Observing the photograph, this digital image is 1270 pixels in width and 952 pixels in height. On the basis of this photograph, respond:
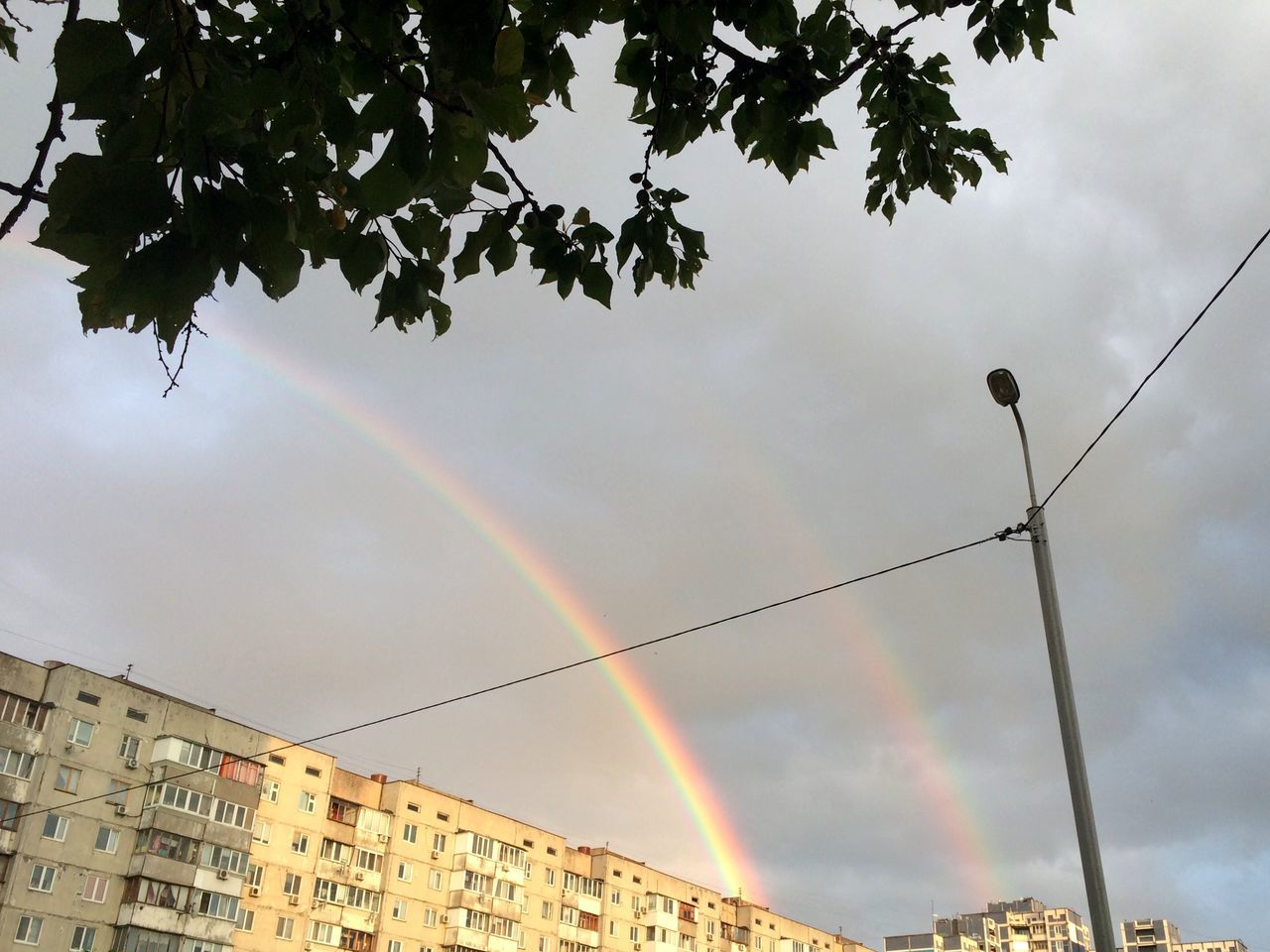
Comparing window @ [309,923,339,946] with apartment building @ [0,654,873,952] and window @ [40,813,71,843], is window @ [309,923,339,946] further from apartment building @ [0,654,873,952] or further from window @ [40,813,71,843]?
window @ [40,813,71,843]

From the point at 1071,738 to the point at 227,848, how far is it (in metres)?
54.1

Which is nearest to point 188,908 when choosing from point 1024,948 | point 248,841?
point 248,841

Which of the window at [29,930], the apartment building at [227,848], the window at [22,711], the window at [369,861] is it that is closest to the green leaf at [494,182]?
the apartment building at [227,848]

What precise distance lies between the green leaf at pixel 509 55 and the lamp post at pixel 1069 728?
6765 millimetres

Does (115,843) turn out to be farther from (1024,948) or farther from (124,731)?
(1024,948)

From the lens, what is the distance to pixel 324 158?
325cm

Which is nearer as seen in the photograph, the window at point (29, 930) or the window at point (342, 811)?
the window at point (29, 930)

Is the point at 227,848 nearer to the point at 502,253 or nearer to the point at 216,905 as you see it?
the point at 216,905

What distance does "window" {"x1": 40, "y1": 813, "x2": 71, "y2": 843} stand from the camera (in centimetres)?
4819

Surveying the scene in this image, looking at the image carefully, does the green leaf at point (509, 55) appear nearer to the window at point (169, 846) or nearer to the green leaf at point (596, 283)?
the green leaf at point (596, 283)

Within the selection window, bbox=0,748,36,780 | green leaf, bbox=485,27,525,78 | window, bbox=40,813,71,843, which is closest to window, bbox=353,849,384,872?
window, bbox=40,813,71,843

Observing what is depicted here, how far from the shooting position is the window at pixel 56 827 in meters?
48.2

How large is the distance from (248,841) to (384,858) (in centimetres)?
1076

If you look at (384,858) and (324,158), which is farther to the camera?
(384,858)
